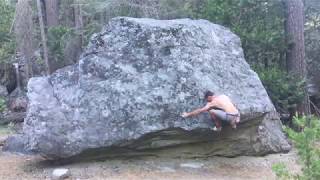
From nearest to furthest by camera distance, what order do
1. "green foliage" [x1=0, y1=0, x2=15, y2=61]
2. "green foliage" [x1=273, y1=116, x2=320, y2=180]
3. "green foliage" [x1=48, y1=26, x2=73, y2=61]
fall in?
"green foliage" [x1=273, y1=116, x2=320, y2=180] < "green foliage" [x1=48, y1=26, x2=73, y2=61] < "green foliage" [x1=0, y1=0, x2=15, y2=61]

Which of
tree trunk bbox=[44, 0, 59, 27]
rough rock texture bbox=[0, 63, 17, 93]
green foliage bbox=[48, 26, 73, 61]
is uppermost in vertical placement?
tree trunk bbox=[44, 0, 59, 27]

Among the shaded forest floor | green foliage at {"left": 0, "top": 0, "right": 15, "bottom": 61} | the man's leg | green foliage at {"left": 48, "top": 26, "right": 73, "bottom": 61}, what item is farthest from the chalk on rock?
green foliage at {"left": 0, "top": 0, "right": 15, "bottom": 61}

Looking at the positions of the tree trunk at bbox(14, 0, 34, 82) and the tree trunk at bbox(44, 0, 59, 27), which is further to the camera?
the tree trunk at bbox(44, 0, 59, 27)

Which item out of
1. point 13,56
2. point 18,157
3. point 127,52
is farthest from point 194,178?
point 13,56

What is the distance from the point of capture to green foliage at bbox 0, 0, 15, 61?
20.5 meters

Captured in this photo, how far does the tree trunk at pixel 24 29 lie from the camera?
17.2 m

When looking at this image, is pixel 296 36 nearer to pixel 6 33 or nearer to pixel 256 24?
pixel 256 24

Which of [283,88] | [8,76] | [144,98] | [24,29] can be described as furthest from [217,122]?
Answer: [8,76]

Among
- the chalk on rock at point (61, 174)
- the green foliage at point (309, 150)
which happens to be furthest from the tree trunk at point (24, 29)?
the green foliage at point (309, 150)

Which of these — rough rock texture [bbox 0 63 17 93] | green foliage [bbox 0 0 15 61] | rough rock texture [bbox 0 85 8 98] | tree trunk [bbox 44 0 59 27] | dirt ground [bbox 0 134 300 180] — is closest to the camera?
dirt ground [bbox 0 134 300 180]

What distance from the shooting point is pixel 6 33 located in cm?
2092

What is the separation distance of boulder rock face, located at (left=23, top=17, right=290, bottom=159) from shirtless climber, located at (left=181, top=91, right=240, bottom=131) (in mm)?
175

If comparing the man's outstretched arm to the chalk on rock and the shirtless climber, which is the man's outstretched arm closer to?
the shirtless climber

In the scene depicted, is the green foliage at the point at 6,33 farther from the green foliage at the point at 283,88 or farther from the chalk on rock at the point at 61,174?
the chalk on rock at the point at 61,174
